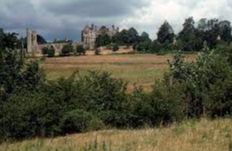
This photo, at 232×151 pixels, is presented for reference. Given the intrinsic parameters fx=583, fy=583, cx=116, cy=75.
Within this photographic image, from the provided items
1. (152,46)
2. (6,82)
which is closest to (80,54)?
(152,46)

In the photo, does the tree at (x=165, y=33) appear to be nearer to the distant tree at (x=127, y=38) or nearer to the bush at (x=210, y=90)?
the distant tree at (x=127, y=38)

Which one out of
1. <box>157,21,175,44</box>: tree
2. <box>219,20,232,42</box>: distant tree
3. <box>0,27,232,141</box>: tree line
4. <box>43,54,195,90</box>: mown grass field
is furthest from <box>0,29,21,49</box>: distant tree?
<box>157,21,175,44</box>: tree

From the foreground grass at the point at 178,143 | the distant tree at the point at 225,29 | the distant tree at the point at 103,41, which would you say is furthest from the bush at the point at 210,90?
the distant tree at the point at 103,41

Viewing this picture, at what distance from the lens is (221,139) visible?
15.7 meters

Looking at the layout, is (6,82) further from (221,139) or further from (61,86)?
(221,139)

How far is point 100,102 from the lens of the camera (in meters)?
30.1

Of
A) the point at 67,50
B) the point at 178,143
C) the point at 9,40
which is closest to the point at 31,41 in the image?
the point at 67,50

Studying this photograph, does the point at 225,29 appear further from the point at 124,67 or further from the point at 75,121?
the point at 75,121

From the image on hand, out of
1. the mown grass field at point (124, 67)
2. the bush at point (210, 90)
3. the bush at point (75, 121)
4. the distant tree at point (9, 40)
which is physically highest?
the distant tree at point (9, 40)

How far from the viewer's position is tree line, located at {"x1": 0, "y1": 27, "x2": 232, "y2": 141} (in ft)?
88.4

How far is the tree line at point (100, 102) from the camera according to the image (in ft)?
88.4

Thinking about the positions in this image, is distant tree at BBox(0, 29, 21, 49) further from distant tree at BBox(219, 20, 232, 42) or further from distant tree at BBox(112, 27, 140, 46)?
distant tree at BBox(112, 27, 140, 46)

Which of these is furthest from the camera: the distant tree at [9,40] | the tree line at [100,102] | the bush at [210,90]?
the distant tree at [9,40]

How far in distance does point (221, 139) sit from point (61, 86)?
14174 mm
